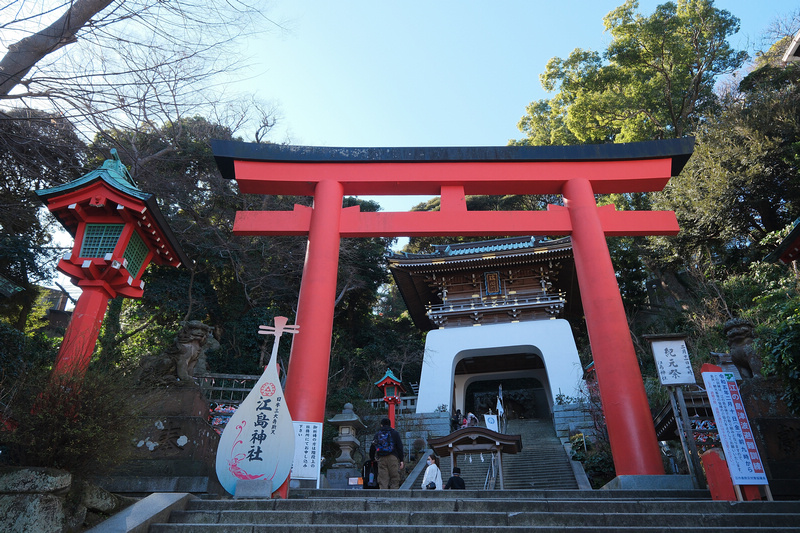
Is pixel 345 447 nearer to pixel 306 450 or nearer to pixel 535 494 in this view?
pixel 306 450

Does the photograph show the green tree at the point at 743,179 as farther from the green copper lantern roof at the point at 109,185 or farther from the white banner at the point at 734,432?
the green copper lantern roof at the point at 109,185

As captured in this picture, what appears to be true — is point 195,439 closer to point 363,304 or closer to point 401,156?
point 401,156

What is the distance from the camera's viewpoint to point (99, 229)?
6000 mm

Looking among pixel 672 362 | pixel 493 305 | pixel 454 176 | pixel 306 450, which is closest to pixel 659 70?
pixel 493 305

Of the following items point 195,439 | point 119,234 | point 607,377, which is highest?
point 119,234

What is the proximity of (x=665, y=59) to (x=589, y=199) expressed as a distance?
1655cm

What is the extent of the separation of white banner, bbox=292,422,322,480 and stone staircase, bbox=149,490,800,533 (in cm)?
180

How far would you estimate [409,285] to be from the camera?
59.3 ft

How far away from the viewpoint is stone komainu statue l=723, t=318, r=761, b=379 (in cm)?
615

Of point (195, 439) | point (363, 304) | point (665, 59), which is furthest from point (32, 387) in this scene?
point (665, 59)

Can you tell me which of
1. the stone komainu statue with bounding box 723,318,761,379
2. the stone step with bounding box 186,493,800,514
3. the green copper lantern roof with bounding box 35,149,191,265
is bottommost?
the stone step with bounding box 186,493,800,514

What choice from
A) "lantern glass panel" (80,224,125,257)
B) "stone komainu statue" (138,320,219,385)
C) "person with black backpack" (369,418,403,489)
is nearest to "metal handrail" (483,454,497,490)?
"person with black backpack" (369,418,403,489)

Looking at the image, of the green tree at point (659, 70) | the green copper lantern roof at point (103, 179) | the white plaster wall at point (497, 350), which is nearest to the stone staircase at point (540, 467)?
the white plaster wall at point (497, 350)

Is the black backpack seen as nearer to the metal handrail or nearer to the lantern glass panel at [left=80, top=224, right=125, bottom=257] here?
the metal handrail
